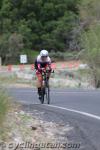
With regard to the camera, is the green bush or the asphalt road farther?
the green bush

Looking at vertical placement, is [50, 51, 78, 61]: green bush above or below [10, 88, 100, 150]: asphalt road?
below

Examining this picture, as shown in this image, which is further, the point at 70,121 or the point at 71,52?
the point at 71,52

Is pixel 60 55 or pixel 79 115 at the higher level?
pixel 79 115

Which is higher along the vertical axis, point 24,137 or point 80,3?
point 80,3

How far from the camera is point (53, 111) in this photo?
14281 millimetres

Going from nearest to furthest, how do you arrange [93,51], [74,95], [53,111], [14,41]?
[53,111], [74,95], [93,51], [14,41]

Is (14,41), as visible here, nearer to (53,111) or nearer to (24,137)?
(53,111)

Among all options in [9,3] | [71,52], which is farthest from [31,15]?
[71,52]

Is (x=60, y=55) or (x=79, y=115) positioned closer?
(x=79, y=115)

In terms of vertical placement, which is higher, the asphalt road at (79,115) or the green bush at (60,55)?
the asphalt road at (79,115)

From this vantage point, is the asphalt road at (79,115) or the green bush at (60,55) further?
the green bush at (60,55)

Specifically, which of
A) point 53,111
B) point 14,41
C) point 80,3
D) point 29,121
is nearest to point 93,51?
point 14,41

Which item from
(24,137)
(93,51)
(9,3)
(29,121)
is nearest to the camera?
(24,137)

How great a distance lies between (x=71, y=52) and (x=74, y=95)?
45.0 metres
